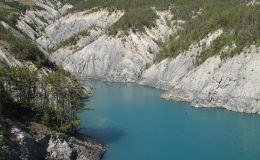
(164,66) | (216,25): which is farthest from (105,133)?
(216,25)

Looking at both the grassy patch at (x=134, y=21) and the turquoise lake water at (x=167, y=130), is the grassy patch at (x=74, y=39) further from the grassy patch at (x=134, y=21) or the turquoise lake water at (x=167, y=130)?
the turquoise lake water at (x=167, y=130)

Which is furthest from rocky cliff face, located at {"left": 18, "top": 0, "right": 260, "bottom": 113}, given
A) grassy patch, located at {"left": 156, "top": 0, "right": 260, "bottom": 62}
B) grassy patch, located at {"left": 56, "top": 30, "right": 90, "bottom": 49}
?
grassy patch, located at {"left": 156, "top": 0, "right": 260, "bottom": 62}

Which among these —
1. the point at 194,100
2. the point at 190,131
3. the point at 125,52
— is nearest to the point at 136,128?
the point at 190,131

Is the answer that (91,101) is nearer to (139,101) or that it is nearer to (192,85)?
(139,101)

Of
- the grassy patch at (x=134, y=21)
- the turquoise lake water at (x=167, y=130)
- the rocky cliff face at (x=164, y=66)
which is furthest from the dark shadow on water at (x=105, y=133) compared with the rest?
the grassy patch at (x=134, y=21)

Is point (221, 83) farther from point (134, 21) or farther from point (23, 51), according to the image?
point (134, 21)
